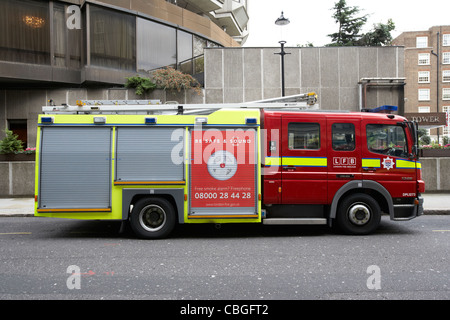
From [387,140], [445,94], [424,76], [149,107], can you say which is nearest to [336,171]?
[387,140]

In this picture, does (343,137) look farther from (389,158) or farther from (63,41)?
(63,41)

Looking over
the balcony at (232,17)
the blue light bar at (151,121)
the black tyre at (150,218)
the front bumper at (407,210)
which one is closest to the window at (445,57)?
the balcony at (232,17)

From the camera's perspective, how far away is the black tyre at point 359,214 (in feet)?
24.9

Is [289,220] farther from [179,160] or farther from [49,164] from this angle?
[49,164]

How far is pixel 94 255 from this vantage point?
6215 mm

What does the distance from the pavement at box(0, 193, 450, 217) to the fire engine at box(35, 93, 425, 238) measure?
149 inches

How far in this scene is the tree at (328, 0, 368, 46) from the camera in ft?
103

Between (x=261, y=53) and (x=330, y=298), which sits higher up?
(x=261, y=53)

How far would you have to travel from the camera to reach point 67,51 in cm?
1666

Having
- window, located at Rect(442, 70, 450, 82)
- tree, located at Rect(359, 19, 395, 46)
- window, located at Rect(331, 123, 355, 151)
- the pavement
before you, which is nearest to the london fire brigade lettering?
window, located at Rect(331, 123, 355, 151)

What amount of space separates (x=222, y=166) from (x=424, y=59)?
62.5m
